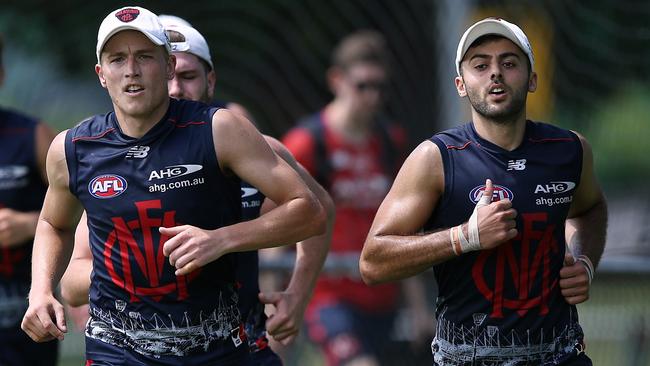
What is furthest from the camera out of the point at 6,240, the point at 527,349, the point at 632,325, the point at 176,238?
the point at 632,325

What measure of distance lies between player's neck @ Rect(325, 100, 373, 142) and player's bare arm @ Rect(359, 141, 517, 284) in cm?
405

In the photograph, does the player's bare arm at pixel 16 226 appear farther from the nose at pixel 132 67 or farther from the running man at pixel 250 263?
the nose at pixel 132 67

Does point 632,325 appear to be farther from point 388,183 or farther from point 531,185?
point 531,185

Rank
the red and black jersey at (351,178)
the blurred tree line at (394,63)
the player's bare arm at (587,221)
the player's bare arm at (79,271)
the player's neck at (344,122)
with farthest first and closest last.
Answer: the blurred tree line at (394,63) → the player's neck at (344,122) → the red and black jersey at (351,178) → the player's bare arm at (79,271) → the player's bare arm at (587,221)

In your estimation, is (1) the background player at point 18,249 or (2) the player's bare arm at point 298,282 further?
(1) the background player at point 18,249

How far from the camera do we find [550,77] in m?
11.3

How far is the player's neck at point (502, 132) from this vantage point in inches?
211

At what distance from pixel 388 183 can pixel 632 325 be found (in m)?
2.30

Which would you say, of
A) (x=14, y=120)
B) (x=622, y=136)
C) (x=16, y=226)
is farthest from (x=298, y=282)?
(x=622, y=136)

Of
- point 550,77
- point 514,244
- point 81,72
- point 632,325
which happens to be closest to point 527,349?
point 514,244

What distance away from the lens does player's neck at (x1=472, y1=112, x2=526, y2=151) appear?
17.6 ft

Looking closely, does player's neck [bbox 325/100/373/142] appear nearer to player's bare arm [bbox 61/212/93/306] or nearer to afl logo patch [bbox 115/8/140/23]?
player's bare arm [bbox 61/212/93/306]

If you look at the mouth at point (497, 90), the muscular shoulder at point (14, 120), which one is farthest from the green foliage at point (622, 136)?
the mouth at point (497, 90)

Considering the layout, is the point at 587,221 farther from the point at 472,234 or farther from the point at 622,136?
the point at 622,136
